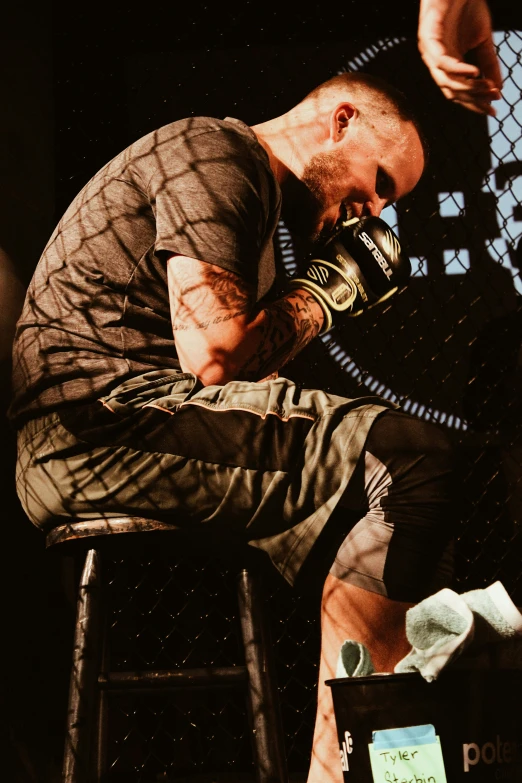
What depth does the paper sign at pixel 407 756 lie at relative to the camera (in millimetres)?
766

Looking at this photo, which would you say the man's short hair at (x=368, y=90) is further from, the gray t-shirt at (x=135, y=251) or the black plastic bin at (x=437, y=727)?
the black plastic bin at (x=437, y=727)

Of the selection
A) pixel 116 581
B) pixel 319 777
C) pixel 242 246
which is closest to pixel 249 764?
pixel 116 581

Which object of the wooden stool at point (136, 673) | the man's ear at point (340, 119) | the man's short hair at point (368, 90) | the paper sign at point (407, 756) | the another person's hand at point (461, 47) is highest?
the another person's hand at point (461, 47)

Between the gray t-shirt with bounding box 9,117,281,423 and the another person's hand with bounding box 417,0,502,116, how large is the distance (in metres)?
1.17

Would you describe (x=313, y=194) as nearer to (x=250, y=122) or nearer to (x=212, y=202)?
(x=212, y=202)

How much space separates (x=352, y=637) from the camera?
0.94 m

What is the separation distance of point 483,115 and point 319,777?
6.73 ft

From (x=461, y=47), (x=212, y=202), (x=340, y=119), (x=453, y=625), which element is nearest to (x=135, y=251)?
(x=212, y=202)

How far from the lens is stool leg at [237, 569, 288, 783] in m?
0.99

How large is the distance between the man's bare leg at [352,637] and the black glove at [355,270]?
494 millimetres

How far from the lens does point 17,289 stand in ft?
5.03

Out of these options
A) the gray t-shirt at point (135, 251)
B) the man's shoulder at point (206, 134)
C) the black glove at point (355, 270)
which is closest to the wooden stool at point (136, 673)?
the gray t-shirt at point (135, 251)

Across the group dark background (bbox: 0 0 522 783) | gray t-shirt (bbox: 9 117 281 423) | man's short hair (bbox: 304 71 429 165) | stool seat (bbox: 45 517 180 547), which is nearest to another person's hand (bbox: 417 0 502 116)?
dark background (bbox: 0 0 522 783)

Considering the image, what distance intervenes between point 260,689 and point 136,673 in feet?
0.66
